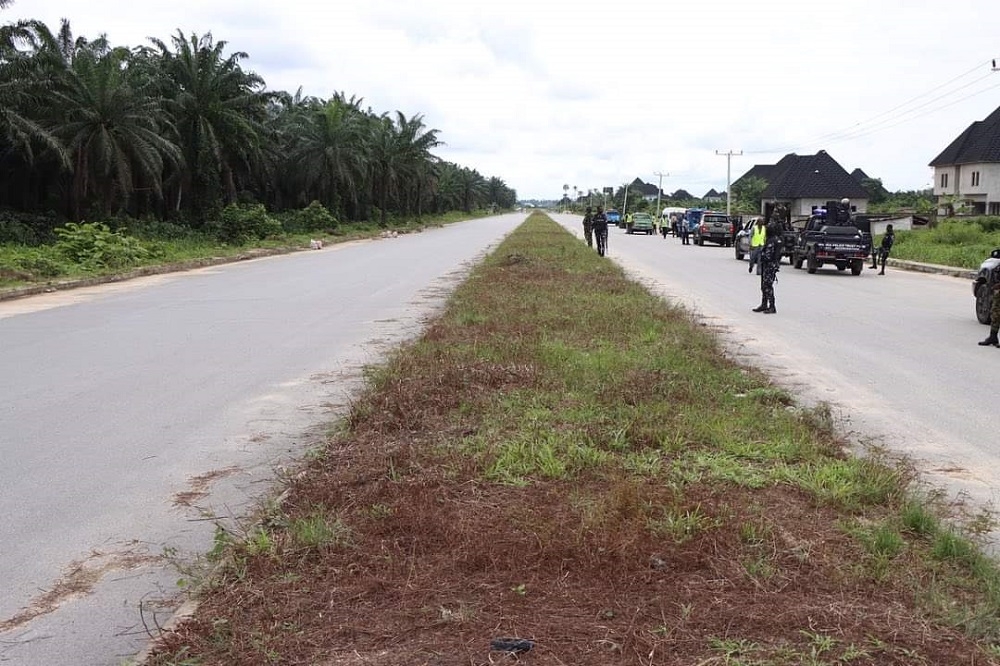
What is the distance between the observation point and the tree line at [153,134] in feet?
103

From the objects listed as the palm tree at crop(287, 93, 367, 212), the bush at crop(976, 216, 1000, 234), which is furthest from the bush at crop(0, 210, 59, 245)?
the bush at crop(976, 216, 1000, 234)

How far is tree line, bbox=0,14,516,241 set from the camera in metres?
31.3

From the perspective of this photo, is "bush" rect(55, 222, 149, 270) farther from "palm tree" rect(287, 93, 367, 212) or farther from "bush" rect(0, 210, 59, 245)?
"palm tree" rect(287, 93, 367, 212)

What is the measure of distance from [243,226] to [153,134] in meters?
5.38

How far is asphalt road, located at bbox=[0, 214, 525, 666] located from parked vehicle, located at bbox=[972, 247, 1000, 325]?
858 centimetres

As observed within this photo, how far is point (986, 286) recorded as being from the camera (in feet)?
41.2

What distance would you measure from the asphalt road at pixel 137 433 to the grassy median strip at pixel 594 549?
50cm

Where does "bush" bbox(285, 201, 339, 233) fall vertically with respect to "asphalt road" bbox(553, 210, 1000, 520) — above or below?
above

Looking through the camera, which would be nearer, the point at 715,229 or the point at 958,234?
the point at 958,234

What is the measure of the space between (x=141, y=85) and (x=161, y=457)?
3311cm

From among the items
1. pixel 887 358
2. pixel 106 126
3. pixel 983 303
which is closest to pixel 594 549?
pixel 887 358

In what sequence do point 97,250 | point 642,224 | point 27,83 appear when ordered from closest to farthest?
point 97,250, point 27,83, point 642,224

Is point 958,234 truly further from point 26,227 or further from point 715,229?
point 26,227

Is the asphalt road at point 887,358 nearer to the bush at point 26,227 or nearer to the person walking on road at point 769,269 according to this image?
the person walking on road at point 769,269
